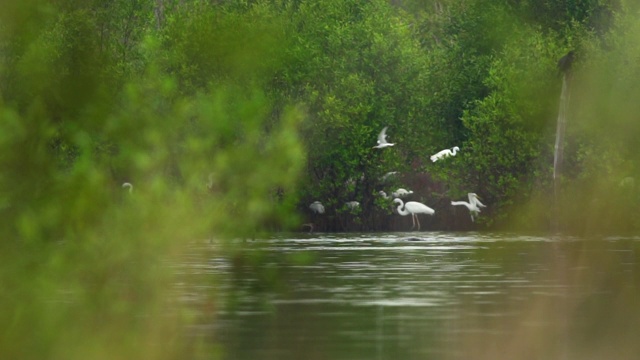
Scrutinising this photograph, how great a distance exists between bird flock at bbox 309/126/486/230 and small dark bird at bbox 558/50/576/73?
17.4 feet

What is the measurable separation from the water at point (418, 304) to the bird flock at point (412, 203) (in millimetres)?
23403

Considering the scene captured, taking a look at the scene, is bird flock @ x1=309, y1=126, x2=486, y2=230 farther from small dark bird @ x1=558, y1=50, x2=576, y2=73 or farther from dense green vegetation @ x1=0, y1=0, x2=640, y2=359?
small dark bird @ x1=558, y1=50, x2=576, y2=73

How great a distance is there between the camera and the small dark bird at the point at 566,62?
202 ft

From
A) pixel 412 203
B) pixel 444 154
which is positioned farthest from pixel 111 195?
pixel 444 154

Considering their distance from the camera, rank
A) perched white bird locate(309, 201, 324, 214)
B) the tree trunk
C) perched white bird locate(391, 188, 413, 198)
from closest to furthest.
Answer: the tree trunk → perched white bird locate(309, 201, 324, 214) → perched white bird locate(391, 188, 413, 198)

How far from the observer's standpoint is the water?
57.6ft

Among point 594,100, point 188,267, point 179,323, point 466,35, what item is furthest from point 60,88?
point 466,35

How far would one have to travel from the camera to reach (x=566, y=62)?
203 ft

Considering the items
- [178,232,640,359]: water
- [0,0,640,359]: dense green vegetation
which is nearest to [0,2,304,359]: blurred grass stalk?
[178,232,640,359]: water

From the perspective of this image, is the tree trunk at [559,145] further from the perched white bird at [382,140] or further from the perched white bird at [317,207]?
the perched white bird at [317,207]

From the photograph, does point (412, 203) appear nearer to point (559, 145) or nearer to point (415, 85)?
point (559, 145)

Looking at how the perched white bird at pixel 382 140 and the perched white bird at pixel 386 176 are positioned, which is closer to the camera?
Result: the perched white bird at pixel 382 140

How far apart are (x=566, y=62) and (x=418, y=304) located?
39.9 meters

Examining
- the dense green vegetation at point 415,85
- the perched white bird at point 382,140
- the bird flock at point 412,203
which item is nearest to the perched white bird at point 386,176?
the bird flock at point 412,203
